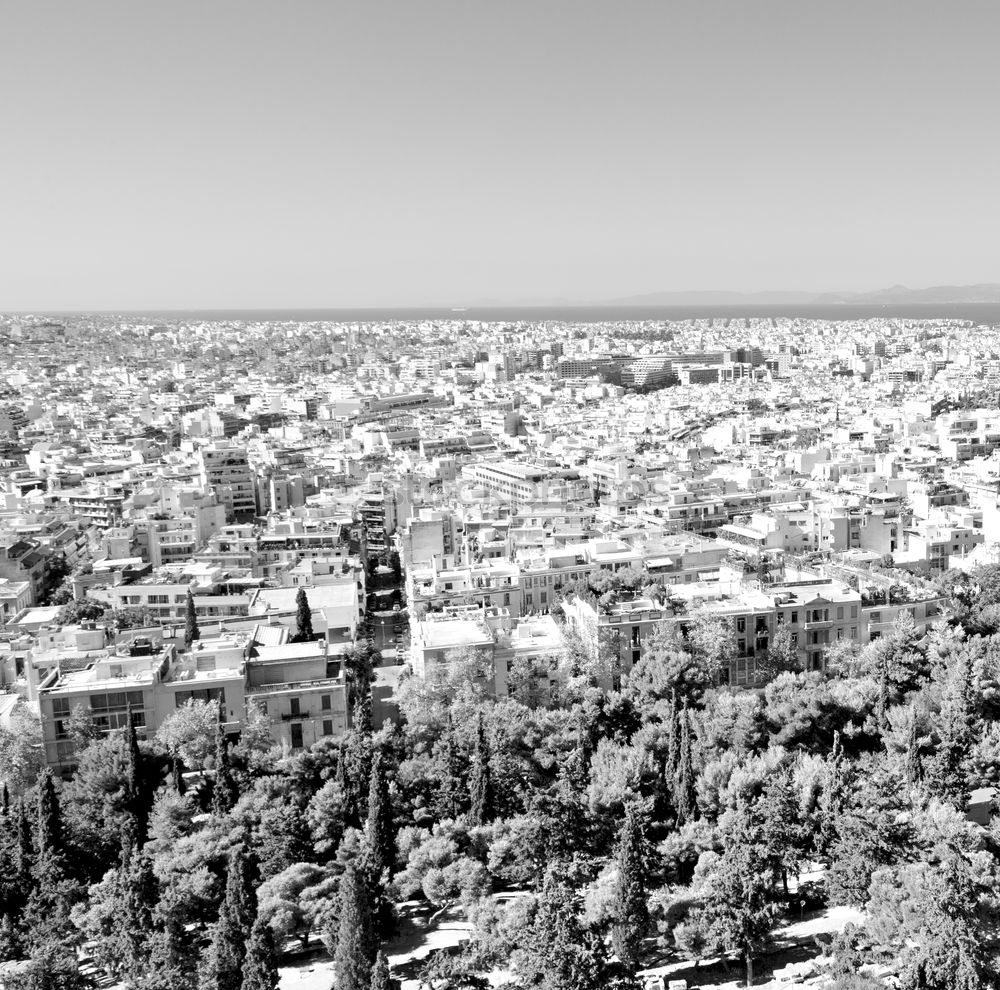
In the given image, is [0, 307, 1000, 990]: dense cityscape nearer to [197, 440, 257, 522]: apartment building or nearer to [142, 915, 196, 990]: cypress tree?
A: [142, 915, 196, 990]: cypress tree

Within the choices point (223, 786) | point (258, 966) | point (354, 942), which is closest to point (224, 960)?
point (258, 966)

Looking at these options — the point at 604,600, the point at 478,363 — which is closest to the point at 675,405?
the point at 478,363

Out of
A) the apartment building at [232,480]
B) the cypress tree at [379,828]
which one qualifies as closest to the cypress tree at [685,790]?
the cypress tree at [379,828]

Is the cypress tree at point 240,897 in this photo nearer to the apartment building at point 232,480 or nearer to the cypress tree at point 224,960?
the cypress tree at point 224,960

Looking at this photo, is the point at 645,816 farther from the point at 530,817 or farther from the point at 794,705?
the point at 794,705

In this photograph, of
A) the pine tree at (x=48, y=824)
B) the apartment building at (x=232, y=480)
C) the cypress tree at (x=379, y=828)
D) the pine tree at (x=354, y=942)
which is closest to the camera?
the pine tree at (x=354, y=942)
